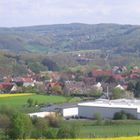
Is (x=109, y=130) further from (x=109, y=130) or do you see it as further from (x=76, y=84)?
(x=76, y=84)

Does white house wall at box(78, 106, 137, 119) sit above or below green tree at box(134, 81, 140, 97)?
above

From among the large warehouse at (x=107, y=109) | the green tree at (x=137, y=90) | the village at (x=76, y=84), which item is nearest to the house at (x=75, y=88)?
the village at (x=76, y=84)

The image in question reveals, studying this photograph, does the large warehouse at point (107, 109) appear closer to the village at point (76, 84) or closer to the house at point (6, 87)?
the village at point (76, 84)

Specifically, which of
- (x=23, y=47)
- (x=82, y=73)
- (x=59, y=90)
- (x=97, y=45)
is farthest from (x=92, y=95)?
(x=97, y=45)

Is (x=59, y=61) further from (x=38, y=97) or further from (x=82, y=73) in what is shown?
(x=38, y=97)

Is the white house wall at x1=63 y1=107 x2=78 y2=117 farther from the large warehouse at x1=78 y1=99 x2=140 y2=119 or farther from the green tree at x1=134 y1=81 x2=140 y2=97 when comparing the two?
A: the green tree at x1=134 y1=81 x2=140 y2=97

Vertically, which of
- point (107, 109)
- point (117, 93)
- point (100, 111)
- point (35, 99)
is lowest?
point (117, 93)

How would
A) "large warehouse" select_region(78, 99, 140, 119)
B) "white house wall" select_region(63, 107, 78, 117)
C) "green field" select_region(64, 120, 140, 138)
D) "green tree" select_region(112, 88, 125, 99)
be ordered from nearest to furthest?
1. "green field" select_region(64, 120, 140, 138)
2. "large warehouse" select_region(78, 99, 140, 119)
3. "white house wall" select_region(63, 107, 78, 117)
4. "green tree" select_region(112, 88, 125, 99)

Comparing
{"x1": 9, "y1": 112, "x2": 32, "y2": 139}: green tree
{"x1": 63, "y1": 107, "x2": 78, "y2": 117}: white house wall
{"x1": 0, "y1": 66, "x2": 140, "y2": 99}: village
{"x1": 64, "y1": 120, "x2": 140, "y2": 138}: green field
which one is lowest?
{"x1": 0, "y1": 66, "x2": 140, "y2": 99}: village

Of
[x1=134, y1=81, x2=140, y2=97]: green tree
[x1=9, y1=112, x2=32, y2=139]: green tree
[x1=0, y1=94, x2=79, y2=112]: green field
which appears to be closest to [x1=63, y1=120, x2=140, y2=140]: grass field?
[x1=9, y1=112, x2=32, y2=139]: green tree

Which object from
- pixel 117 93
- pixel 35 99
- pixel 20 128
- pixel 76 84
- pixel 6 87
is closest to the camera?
pixel 20 128

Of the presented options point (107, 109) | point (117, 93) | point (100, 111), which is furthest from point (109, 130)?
point (117, 93)

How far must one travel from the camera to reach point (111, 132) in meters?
27.1

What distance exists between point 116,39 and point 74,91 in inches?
4963
